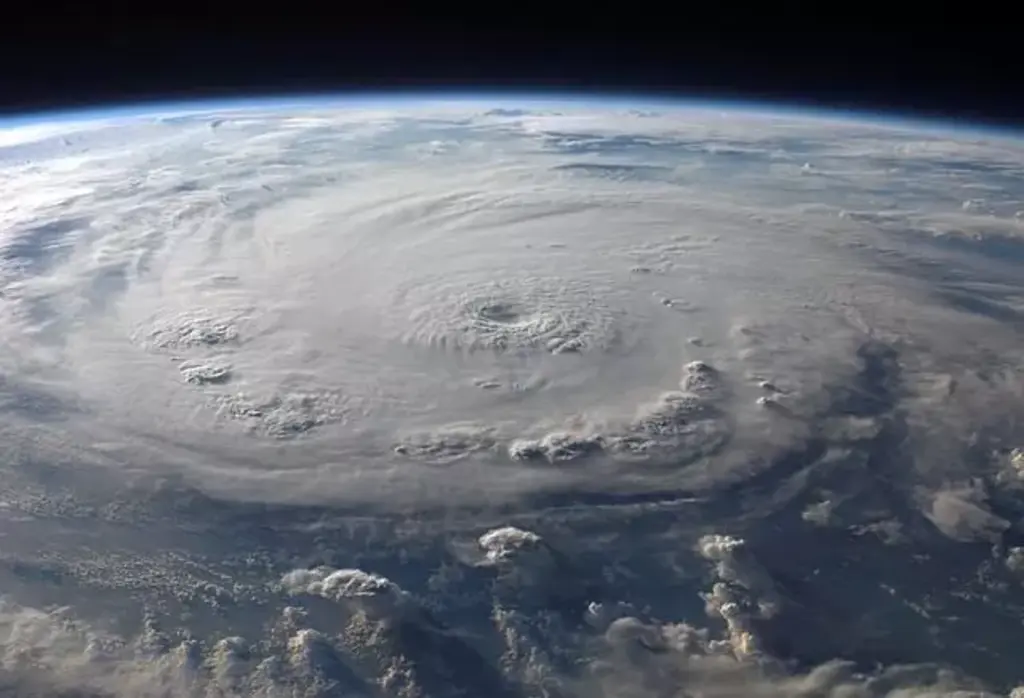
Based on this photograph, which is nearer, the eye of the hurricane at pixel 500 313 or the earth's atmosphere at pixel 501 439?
the earth's atmosphere at pixel 501 439

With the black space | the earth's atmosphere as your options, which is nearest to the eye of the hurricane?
the earth's atmosphere

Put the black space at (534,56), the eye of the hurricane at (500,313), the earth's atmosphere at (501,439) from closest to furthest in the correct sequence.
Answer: the earth's atmosphere at (501,439) < the black space at (534,56) < the eye of the hurricane at (500,313)

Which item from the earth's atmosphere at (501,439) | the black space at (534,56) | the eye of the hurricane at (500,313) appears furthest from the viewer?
the eye of the hurricane at (500,313)

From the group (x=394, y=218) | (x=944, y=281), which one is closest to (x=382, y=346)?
(x=394, y=218)

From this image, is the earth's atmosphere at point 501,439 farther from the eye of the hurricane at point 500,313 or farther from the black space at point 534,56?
the black space at point 534,56

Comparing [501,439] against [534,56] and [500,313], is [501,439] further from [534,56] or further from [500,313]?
[534,56]

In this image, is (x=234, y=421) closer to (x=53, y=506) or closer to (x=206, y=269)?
(x=53, y=506)

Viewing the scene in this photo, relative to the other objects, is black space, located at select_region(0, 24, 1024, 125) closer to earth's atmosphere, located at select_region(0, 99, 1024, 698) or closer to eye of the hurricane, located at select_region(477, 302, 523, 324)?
earth's atmosphere, located at select_region(0, 99, 1024, 698)

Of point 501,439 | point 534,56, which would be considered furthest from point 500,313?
point 534,56

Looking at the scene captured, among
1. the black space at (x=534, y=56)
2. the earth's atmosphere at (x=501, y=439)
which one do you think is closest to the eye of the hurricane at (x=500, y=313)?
the earth's atmosphere at (x=501, y=439)
